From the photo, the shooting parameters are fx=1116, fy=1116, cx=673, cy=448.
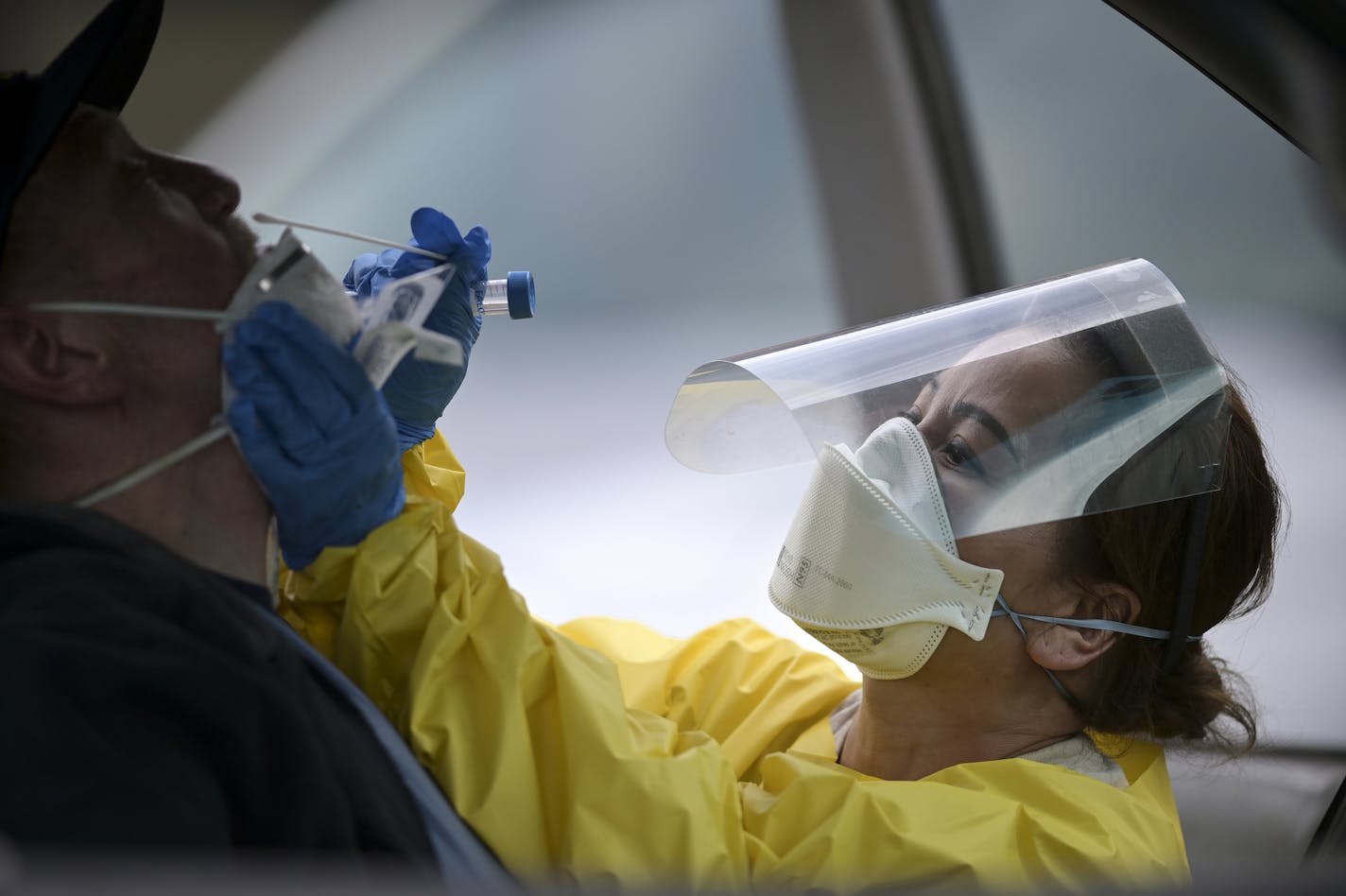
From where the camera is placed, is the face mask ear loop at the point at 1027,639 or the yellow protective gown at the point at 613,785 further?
the face mask ear loop at the point at 1027,639

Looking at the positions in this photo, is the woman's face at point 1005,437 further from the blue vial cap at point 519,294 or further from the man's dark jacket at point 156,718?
the man's dark jacket at point 156,718

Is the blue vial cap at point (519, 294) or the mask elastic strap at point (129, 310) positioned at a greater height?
the mask elastic strap at point (129, 310)

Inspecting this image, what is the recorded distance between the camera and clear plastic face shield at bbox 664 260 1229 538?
1.28 m

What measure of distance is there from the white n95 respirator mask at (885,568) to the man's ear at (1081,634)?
0.33ft

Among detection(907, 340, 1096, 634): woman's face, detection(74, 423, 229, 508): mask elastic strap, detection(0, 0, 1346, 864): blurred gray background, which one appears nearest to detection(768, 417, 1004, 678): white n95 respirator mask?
detection(907, 340, 1096, 634): woman's face

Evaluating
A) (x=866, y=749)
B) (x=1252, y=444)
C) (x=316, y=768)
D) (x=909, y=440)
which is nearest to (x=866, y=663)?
(x=866, y=749)

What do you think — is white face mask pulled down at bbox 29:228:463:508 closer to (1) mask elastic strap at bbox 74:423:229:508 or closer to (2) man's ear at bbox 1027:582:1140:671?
(1) mask elastic strap at bbox 74:423:229:508

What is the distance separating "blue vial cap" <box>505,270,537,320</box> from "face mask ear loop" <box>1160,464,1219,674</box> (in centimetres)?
83

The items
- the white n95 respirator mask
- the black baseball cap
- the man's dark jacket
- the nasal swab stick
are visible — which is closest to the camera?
the man's dark jacket

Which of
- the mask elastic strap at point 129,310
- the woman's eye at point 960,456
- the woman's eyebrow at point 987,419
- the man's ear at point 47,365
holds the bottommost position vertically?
the woman's eye at point 960,456

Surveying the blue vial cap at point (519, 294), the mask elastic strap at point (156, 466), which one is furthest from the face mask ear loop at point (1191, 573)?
the mask elastic strap at point (156, 466)

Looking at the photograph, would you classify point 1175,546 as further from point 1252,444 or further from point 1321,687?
point 1321,687

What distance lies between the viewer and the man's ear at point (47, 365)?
39.4 inches

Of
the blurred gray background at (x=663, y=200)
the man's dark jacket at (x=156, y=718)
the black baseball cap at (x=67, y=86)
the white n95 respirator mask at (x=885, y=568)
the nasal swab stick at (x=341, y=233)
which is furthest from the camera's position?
the blurred gray background at (x=663, y=200)
